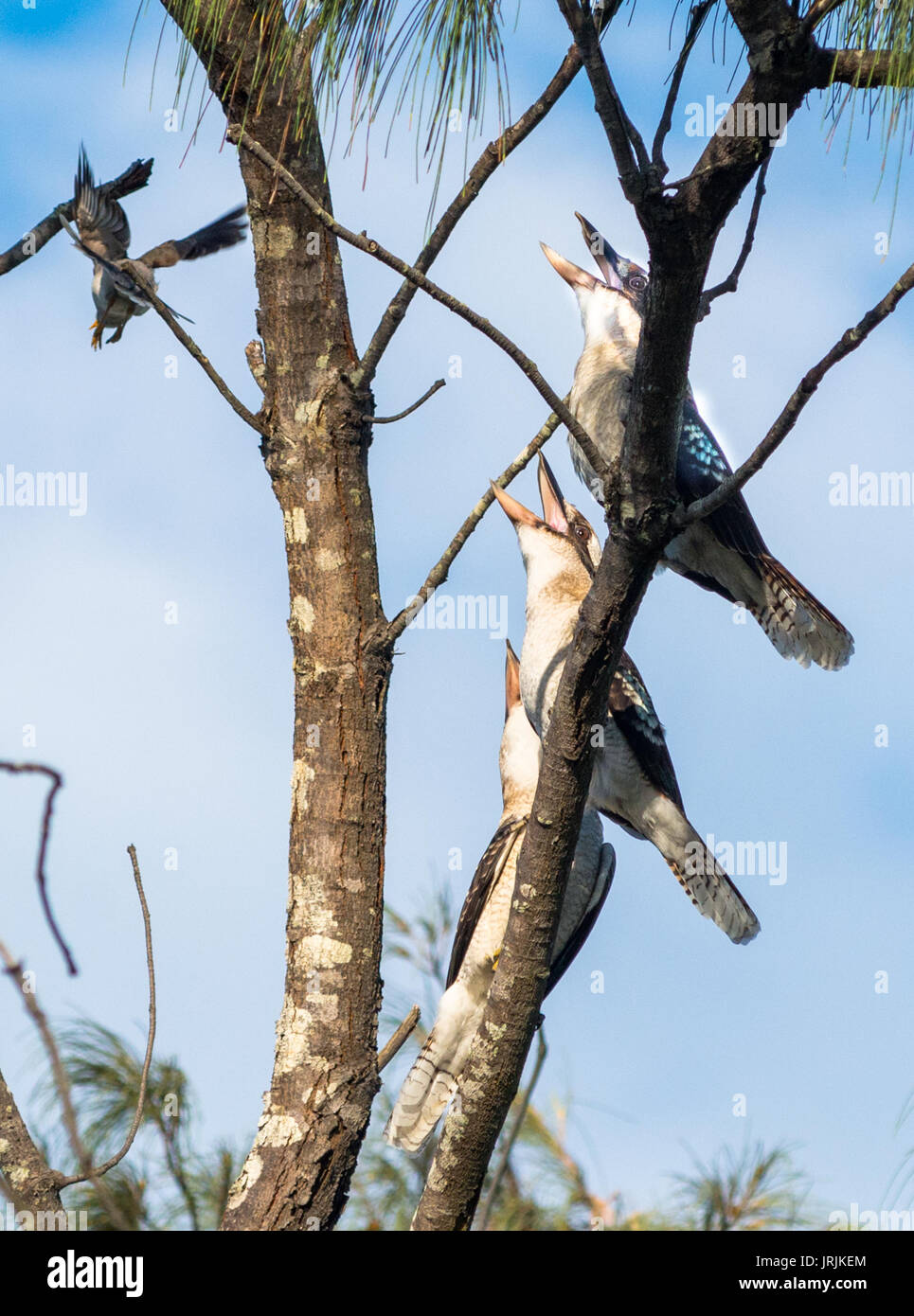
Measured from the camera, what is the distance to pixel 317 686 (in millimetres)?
2711

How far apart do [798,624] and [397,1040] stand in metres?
1.49

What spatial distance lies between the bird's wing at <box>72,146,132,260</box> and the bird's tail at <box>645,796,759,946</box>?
2528 millimetres

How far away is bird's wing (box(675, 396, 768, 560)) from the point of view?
343cm

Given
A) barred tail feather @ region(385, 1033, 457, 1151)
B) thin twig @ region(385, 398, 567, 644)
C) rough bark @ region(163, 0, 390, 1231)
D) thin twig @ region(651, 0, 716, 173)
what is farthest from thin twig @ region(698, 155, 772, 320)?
barred tail feather @ region(385, 1033, 457, 1151)

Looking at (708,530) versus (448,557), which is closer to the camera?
(448,557)

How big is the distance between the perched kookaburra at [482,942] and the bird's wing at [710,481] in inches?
35.1

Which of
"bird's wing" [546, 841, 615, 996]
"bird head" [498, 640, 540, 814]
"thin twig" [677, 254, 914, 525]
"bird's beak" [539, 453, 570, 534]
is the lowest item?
"bird's wing" [546, 841, 615, 996]

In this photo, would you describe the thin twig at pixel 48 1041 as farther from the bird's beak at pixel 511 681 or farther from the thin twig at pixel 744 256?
the bird's beak at pixel 511 681

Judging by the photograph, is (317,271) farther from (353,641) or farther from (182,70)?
(353,641)

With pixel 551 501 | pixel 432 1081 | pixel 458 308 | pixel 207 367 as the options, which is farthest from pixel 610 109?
pixel 432 1081

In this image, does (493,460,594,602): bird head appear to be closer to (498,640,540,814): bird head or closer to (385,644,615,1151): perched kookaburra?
(498,640,540,814): bird head

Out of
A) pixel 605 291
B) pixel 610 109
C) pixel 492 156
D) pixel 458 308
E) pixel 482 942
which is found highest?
pixel 605 291

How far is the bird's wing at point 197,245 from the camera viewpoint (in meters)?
4.43

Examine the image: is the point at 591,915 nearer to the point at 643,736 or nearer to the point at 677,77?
the point at 643,736
